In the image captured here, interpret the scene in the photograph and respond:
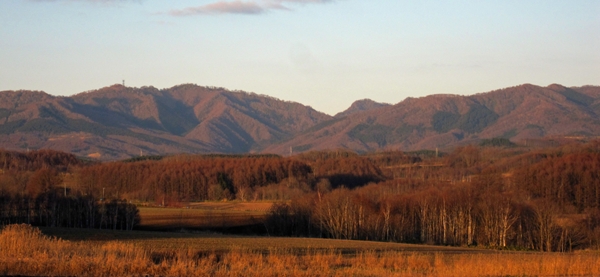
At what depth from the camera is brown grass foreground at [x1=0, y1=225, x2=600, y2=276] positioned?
28094mm

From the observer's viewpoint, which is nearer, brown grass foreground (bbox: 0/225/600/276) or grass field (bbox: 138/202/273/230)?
brown grass foreground (bbox: 0/225/600/276)

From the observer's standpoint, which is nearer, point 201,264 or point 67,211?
point 201,264

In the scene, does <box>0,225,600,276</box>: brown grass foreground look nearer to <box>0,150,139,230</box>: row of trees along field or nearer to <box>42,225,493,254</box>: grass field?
<box>42,225,493,254</box>: grass field

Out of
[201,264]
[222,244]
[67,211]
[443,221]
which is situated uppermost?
[67,211]

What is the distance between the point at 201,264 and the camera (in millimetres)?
30906

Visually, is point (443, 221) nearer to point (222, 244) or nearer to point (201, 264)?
point (222, 244)

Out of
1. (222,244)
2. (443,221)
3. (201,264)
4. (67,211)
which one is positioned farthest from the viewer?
(443,221)

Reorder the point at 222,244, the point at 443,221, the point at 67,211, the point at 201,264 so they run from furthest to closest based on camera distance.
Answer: the point at 443,221
the point at 67,211
the point at 222,244
the point at 201,264

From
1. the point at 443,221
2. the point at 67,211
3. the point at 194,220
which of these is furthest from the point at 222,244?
the point at 443,221

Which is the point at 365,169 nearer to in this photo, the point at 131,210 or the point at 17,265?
the point at 131,210

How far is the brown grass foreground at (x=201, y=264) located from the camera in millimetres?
28094

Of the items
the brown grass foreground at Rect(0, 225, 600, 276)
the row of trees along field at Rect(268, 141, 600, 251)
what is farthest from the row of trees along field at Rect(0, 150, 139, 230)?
the brown grass foreground at Rect(0, 225, 600, 276)

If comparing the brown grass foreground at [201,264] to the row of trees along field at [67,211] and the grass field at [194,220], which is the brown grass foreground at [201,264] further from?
the row of trees along field at [67,211]

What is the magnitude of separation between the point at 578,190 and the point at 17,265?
116m
